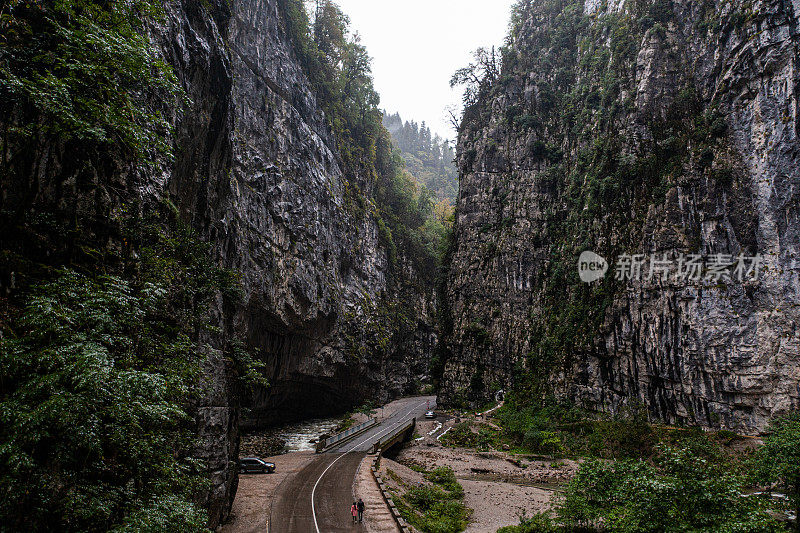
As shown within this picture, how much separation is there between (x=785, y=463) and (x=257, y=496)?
73.7 ft

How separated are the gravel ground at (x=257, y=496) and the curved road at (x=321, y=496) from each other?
1.37 ft

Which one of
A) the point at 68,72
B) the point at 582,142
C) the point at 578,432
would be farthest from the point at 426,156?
the point at 68,72

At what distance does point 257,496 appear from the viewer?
18.0 metres

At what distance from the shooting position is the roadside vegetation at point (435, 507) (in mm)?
17172

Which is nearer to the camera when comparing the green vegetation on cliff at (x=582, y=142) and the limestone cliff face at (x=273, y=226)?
the limestone cliff face at (x=273, y=226)

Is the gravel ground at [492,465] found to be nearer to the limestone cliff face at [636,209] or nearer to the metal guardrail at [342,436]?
the metal guardrail at [342,436]

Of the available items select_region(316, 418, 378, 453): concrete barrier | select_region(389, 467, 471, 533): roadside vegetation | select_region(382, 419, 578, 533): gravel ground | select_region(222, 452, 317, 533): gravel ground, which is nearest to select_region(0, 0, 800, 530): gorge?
select_region(222, 452, 317, 533): gravel ground

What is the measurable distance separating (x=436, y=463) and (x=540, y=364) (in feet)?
53.5

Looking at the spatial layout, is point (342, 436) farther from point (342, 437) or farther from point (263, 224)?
point (263, 224)

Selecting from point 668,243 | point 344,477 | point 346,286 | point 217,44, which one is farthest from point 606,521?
point 346,286

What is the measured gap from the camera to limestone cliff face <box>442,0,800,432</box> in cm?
2486

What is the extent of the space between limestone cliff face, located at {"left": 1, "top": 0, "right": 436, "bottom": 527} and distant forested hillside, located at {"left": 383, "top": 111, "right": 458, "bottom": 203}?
53916mm

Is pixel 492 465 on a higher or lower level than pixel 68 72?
lower

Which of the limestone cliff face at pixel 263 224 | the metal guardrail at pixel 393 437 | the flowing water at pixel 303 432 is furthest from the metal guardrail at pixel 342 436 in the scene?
the limestone cliff face at pixel 263 224
